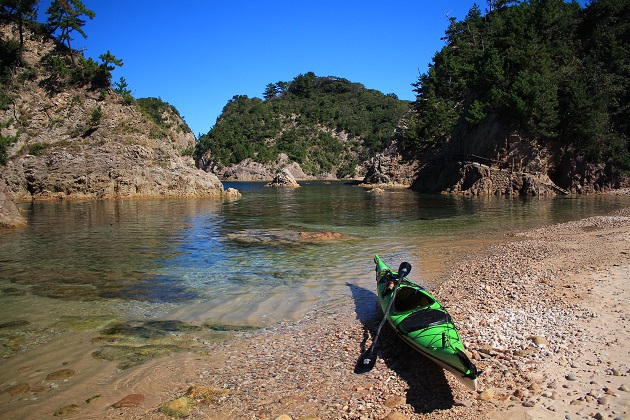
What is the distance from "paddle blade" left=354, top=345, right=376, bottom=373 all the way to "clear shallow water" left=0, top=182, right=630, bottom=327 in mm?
2734

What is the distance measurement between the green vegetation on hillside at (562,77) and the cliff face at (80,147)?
32780mm

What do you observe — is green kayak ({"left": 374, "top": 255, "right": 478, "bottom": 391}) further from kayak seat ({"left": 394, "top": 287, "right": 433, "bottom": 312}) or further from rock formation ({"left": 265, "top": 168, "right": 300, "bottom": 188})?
rock formation ({"left": 265, "top": 168, "right": 300, "bottom": 188})

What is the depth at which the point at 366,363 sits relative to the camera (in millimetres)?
6598

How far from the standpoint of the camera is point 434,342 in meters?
6.21

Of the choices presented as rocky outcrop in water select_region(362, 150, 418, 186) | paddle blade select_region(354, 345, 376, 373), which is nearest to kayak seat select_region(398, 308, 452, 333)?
paddle blade select_region(354, 345, 376, 373)

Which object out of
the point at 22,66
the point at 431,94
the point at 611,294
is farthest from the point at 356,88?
the point at 611,294

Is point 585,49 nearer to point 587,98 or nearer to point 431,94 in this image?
point 587,98

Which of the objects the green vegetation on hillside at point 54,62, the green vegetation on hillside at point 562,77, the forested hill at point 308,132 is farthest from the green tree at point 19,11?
the forested hill at point 308,132

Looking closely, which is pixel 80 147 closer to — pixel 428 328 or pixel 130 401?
pixel 130 401

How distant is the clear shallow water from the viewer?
10.0 metres

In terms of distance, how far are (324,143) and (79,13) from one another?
84.3m

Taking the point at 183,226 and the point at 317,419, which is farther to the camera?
the point at 183,226

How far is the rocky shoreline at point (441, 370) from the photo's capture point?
214 inches

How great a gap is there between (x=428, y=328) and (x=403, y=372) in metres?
0.78
